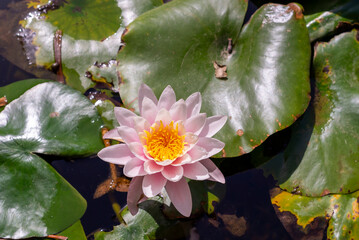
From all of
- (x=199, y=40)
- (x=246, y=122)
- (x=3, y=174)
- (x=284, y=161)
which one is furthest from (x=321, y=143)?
(x=3, y=174)

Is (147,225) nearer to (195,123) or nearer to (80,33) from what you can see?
(195,123)

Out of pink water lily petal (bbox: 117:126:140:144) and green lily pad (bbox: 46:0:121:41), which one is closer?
pink water lily petal (bbox: 117:126:140:144)

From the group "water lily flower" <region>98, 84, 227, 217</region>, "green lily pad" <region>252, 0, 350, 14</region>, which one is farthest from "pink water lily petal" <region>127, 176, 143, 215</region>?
"green lily pad" <region>252, 0, 350, 14</region>

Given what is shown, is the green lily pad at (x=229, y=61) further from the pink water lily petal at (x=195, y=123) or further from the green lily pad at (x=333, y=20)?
the green lily pad at (x=333, y=20)

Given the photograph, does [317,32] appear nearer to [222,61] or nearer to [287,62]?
[287,62]

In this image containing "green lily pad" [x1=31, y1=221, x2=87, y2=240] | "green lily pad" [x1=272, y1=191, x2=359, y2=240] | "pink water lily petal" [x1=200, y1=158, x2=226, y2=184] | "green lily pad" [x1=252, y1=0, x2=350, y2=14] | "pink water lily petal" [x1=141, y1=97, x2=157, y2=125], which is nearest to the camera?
"pink water lily petal" [x1=141, y1=97, x2=157, y2=125]

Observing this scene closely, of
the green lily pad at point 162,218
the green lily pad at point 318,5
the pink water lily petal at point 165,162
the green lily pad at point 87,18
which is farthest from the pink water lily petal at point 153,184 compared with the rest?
the green lily pad at point 318,5

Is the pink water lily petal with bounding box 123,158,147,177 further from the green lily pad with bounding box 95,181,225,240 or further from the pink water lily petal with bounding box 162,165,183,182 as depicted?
the green lily pad with bounding box 95,181,225,240

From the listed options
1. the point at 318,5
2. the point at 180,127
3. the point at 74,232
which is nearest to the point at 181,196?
the point at 180,127
